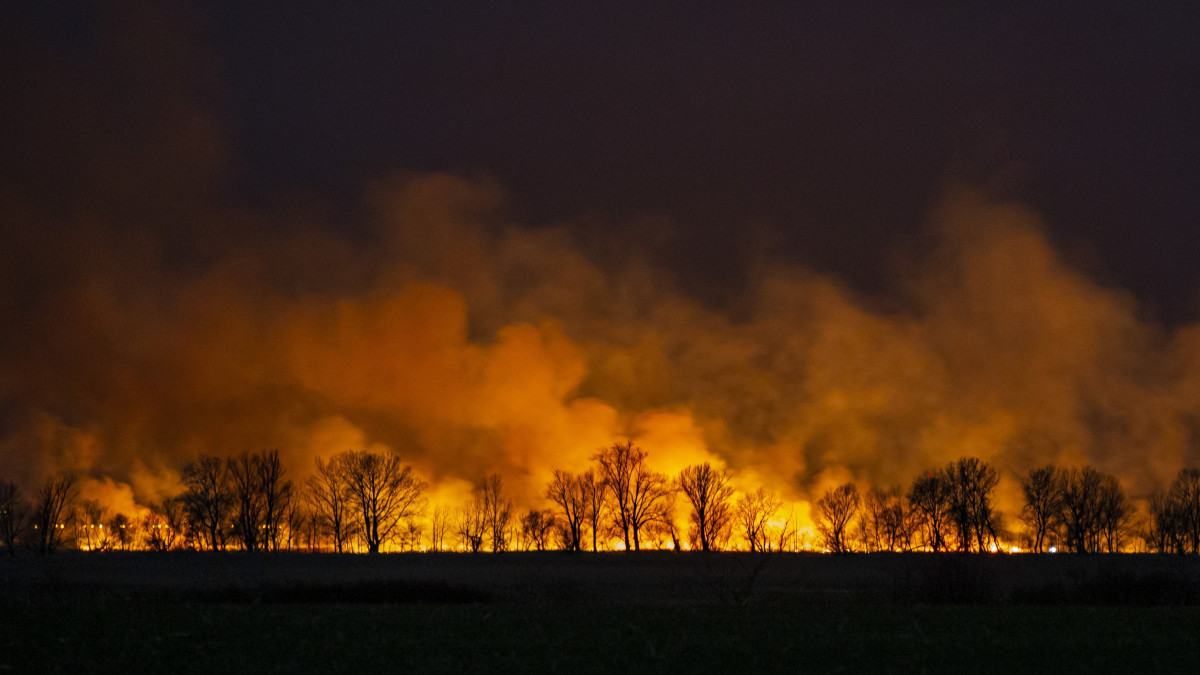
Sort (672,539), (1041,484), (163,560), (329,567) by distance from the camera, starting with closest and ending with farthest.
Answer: (329,567) < (163,560) < (672,539) < (1041,484)

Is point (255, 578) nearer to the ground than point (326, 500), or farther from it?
nearer to the ground

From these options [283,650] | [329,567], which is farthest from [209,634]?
[329,567]

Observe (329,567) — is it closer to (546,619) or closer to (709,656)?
(546,619)

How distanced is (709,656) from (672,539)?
88.7 metres

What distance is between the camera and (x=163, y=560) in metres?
71.6

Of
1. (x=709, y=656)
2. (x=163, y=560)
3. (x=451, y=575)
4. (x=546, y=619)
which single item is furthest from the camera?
(x=163, y=560)

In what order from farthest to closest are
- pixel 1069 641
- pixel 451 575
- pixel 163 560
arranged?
pixel 163 560 → pixel 451 575 → pixel 1069 641

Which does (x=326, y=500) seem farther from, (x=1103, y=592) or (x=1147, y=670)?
(x=1147, y=670)

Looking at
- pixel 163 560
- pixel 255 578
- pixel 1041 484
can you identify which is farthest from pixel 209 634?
pixel 1041 484

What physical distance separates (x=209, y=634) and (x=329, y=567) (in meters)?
49.1

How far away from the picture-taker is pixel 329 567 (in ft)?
220

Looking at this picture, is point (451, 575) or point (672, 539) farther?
point (672, 539)

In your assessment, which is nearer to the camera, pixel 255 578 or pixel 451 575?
pixel 255 578

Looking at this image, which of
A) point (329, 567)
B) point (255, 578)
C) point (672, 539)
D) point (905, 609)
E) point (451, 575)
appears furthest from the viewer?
point (672, 539)
